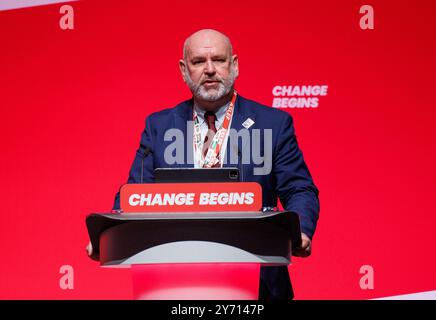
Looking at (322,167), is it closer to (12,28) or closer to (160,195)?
(12,28)

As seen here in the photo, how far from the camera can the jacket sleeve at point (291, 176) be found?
257 cm

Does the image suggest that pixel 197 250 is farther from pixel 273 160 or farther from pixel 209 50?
pixel 209 50

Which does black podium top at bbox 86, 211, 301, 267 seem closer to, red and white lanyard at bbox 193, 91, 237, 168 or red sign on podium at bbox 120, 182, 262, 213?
red sign on podium at bbox 120, 182, 262, 213

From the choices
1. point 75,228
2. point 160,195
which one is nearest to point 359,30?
point 75,228

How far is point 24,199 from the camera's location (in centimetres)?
439

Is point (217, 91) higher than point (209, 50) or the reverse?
the reverse

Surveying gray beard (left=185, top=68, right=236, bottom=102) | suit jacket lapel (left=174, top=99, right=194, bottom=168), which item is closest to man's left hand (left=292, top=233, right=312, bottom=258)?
suit jacket lapel (left=174, top=99, right=194, bottom=168)

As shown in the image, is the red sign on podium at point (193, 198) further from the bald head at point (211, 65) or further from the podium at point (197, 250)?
the bald head at point (211, 65)

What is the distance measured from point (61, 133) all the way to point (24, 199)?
389 millimetres

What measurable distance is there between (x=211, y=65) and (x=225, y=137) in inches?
10.0

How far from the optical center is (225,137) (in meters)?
2.72

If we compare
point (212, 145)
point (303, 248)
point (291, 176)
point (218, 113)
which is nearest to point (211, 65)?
point (218, 113)

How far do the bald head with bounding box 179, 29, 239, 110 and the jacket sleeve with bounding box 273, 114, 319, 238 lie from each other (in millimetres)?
243

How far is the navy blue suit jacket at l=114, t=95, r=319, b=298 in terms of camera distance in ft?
8.80
